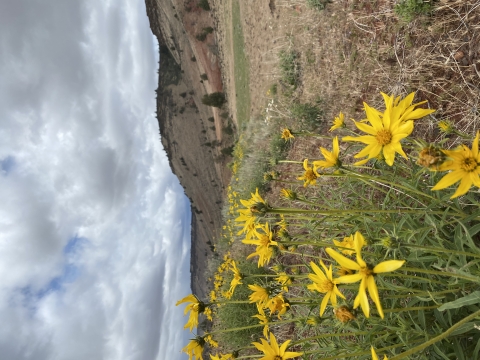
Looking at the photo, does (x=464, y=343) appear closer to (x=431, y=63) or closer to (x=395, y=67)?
(x=431, y=63)

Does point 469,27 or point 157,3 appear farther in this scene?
point 157,3

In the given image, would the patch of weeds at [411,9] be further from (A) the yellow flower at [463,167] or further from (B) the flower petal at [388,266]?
(B) the flower petal at [388,266]

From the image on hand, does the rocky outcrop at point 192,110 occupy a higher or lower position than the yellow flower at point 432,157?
higher

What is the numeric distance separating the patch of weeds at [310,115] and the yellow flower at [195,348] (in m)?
3.78

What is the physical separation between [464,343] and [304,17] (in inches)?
241

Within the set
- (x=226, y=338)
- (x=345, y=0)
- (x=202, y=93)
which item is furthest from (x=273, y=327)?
(x=202, y=93)

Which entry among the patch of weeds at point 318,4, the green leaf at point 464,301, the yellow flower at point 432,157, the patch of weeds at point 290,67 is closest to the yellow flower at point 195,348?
the green leaf at point 464,301

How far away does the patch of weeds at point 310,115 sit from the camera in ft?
16.8

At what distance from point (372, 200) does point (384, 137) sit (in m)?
0.98

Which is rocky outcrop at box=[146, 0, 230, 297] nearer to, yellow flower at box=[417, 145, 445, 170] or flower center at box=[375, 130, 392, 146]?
flower center at box=[375, 130, 392, 146]

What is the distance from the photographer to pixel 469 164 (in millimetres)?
1106

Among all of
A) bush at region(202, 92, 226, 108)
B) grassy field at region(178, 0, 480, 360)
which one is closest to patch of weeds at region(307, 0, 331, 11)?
grassy field at region(178, 0, 480, 360)

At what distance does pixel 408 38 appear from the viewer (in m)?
3.23

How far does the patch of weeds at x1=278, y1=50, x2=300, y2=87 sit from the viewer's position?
6543 mm
